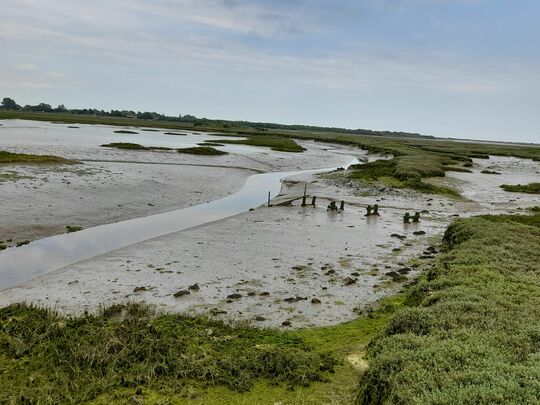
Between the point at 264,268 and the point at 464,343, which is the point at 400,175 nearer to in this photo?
the point at 264,268

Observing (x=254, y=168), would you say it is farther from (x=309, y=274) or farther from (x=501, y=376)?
(x=501, y=376)

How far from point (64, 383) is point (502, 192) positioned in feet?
170

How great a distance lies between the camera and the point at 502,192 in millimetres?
51281

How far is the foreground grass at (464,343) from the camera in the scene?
7.69m

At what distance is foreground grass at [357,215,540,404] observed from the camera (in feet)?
25.2

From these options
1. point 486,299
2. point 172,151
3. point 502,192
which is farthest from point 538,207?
point 172,151

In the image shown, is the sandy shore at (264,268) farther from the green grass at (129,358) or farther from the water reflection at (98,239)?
the green grass at (129,358)

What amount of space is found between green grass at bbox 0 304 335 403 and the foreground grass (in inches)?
78.2

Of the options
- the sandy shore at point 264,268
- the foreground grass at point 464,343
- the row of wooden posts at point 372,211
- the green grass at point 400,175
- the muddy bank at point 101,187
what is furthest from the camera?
the green grass at point 400,175

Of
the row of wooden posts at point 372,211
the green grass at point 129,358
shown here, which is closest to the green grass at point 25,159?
the row of wooden posts at point 372,211

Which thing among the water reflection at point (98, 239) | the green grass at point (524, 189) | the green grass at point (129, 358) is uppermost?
the green grass at point (524, 189)

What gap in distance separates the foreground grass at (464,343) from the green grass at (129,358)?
1986 mm

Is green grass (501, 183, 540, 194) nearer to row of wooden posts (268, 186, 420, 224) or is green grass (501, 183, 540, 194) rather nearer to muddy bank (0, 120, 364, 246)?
row of wooden posts (268, 186, 420, 224)

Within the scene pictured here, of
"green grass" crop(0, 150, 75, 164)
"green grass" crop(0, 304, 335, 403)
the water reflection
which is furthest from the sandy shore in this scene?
"green grass" crop(0, 150, 75, 164)
